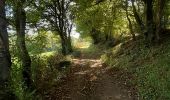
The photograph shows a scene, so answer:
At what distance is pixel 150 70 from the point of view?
13.8 m

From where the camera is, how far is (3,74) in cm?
834

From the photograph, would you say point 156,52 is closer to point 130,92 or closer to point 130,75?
point 130,75

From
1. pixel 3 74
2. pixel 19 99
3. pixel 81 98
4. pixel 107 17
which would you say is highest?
pixel 107 17

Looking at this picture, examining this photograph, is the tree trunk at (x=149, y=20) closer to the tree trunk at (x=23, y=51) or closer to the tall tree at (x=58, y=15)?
the tree trunk at (x=23, y=51)

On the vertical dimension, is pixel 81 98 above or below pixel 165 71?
below

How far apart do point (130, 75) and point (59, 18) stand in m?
21.5

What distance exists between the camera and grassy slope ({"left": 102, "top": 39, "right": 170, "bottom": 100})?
1085cm

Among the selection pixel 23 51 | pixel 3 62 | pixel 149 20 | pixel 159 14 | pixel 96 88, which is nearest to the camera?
pixel 3 62

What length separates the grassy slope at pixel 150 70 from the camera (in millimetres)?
10853

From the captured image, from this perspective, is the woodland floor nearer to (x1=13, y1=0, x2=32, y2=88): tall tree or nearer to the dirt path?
the dirt path

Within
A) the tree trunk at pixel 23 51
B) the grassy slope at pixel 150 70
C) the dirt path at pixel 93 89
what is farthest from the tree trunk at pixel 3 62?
the grassy slope at pixel 150 70

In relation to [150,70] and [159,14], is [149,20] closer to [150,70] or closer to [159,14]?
[159,14]

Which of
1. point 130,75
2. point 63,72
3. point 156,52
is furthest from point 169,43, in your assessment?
point 63,72

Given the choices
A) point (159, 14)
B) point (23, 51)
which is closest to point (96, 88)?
point (23, 51)
